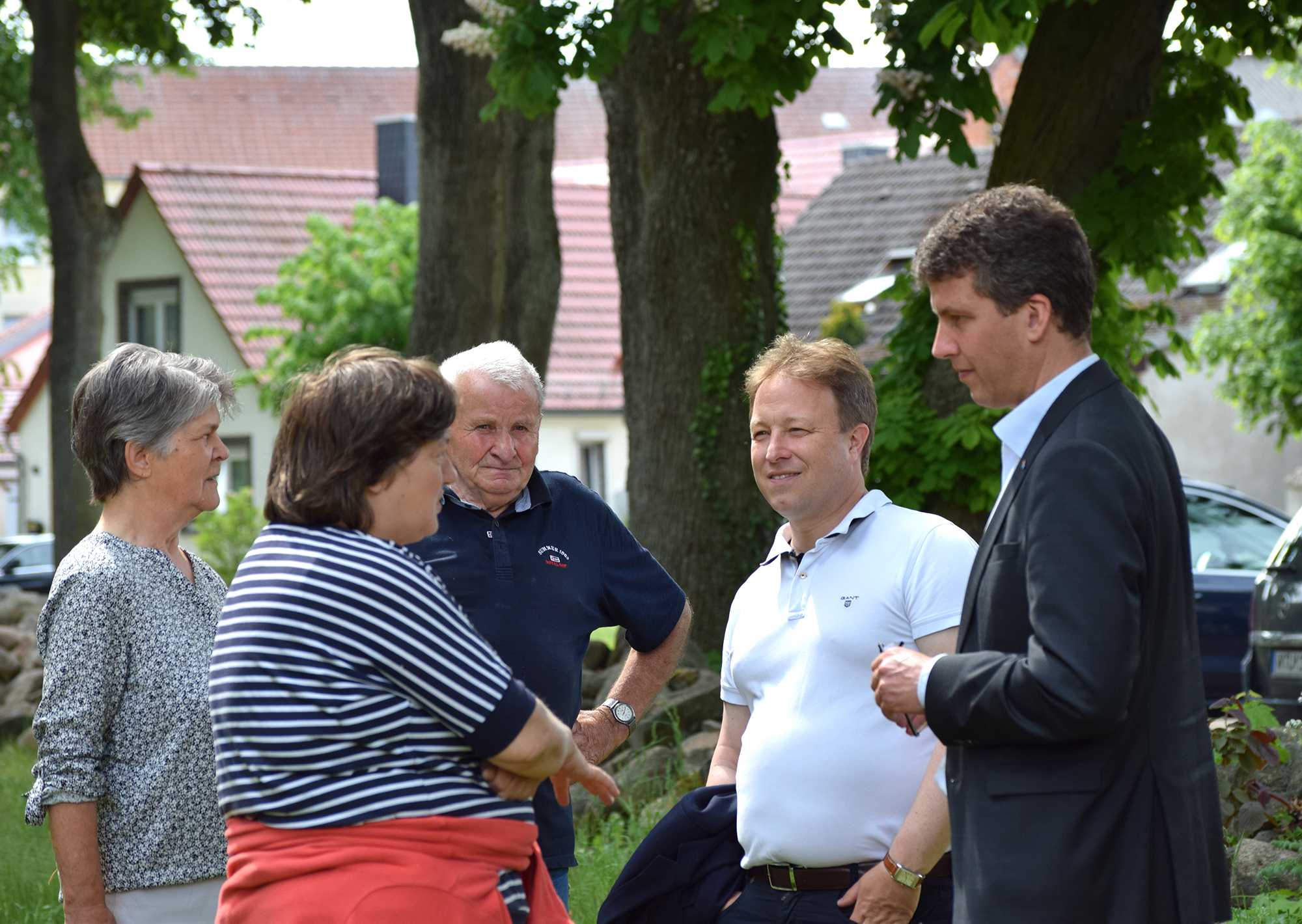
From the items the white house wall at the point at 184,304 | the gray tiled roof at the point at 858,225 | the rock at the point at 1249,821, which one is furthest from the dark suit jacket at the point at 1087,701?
the gray tiled roof at the point at 858,225

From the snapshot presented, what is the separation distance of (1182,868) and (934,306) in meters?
1.08

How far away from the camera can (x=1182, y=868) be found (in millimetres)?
2584

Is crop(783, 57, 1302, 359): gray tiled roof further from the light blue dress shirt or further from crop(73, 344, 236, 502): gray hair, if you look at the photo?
the light blue dress shirt

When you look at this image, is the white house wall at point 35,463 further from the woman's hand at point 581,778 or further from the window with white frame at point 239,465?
the woman's hand at point 581,778

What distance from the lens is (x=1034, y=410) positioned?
273 centimetres

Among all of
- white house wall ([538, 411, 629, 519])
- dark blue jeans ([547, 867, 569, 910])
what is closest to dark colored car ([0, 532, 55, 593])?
white house wall ([538, 411, 629, 519])

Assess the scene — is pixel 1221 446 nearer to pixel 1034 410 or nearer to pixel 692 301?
pixel 692 301

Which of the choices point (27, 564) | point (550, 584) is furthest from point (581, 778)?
point (27, 564)

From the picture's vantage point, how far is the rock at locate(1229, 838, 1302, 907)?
4.99 metres

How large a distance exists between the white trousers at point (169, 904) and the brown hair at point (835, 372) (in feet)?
5.48

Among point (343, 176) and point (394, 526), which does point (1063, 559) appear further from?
point (343, 176)

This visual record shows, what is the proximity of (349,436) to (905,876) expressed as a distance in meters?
1.45

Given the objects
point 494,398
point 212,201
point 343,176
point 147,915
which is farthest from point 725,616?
point 343,176

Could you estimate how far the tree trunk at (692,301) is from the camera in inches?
347
